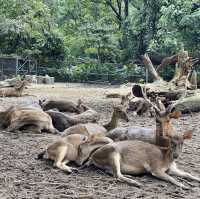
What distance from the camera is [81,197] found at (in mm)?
4398

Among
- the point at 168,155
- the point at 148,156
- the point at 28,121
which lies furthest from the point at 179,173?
the point at 28,121

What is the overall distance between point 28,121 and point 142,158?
333 cm

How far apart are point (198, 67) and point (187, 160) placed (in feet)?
68.2

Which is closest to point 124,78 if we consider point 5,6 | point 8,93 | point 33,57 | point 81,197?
point 33,57

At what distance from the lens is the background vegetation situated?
23.9m

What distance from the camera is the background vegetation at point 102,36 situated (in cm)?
2392

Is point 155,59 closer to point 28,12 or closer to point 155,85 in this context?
point 28,12

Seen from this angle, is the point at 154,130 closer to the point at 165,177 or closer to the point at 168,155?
the point at 168,155

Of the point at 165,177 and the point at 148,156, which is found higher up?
the point at 148,156

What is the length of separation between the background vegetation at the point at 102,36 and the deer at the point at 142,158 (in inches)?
703

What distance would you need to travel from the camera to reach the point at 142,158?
534cm

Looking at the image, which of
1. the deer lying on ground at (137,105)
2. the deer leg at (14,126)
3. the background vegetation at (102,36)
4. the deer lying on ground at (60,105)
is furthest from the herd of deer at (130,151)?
the background vegetation at (102,36)

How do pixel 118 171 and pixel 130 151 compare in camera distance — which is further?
pixel 130 151

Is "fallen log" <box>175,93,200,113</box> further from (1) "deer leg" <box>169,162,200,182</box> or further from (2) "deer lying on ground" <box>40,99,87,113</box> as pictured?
(1) "deer leg" <box>169,162,200,182</box>
